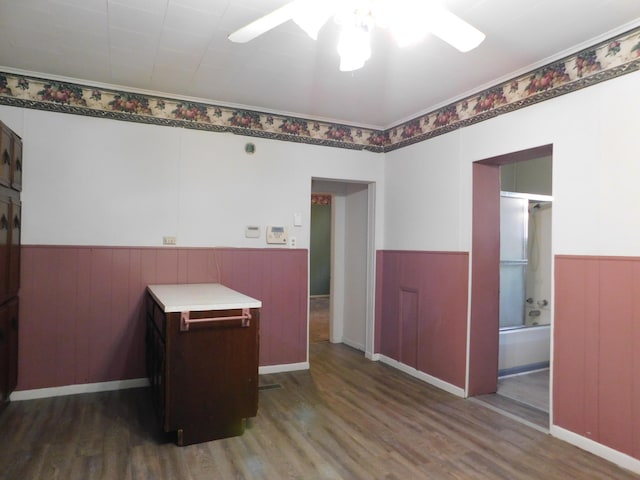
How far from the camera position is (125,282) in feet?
11.2

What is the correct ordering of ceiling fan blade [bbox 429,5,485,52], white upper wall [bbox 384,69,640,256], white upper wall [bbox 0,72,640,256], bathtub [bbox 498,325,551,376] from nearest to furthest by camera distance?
ceiling fan blade [bbox 429,5,485,52]
white upper wall [bbox 384,69,640,256]
white upper wall [bbox 0,72,640,256]
bathtub [bbox 498,325,551,376]

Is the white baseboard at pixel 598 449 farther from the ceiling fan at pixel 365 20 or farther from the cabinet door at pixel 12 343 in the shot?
the cabinet door at pixel 12 343

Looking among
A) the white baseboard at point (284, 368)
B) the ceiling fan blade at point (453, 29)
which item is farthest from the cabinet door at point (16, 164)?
the ceiling fan blade at point (453, 29)

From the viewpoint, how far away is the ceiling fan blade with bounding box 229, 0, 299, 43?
1.66 metres

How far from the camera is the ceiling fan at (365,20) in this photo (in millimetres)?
1647

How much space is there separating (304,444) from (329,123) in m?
2.93

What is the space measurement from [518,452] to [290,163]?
292 centimetres

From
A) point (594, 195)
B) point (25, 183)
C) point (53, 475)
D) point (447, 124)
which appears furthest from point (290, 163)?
point (53, 475)

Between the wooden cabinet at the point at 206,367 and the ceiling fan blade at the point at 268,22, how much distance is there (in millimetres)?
1451

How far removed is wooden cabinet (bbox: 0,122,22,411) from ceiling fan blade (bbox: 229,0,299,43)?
71.0 inches

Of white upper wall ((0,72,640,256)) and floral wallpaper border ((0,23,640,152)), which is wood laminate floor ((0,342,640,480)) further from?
floral wallpaper border ((0,23,640,152))

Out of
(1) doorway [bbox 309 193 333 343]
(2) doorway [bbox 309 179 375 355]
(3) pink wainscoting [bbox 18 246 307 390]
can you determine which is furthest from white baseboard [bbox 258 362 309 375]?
(1) doorway [bbox 309 193 333 343]

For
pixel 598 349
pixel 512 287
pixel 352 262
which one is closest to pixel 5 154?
pixel 352 262

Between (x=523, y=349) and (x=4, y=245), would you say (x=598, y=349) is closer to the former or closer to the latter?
(x=523, y=349)
